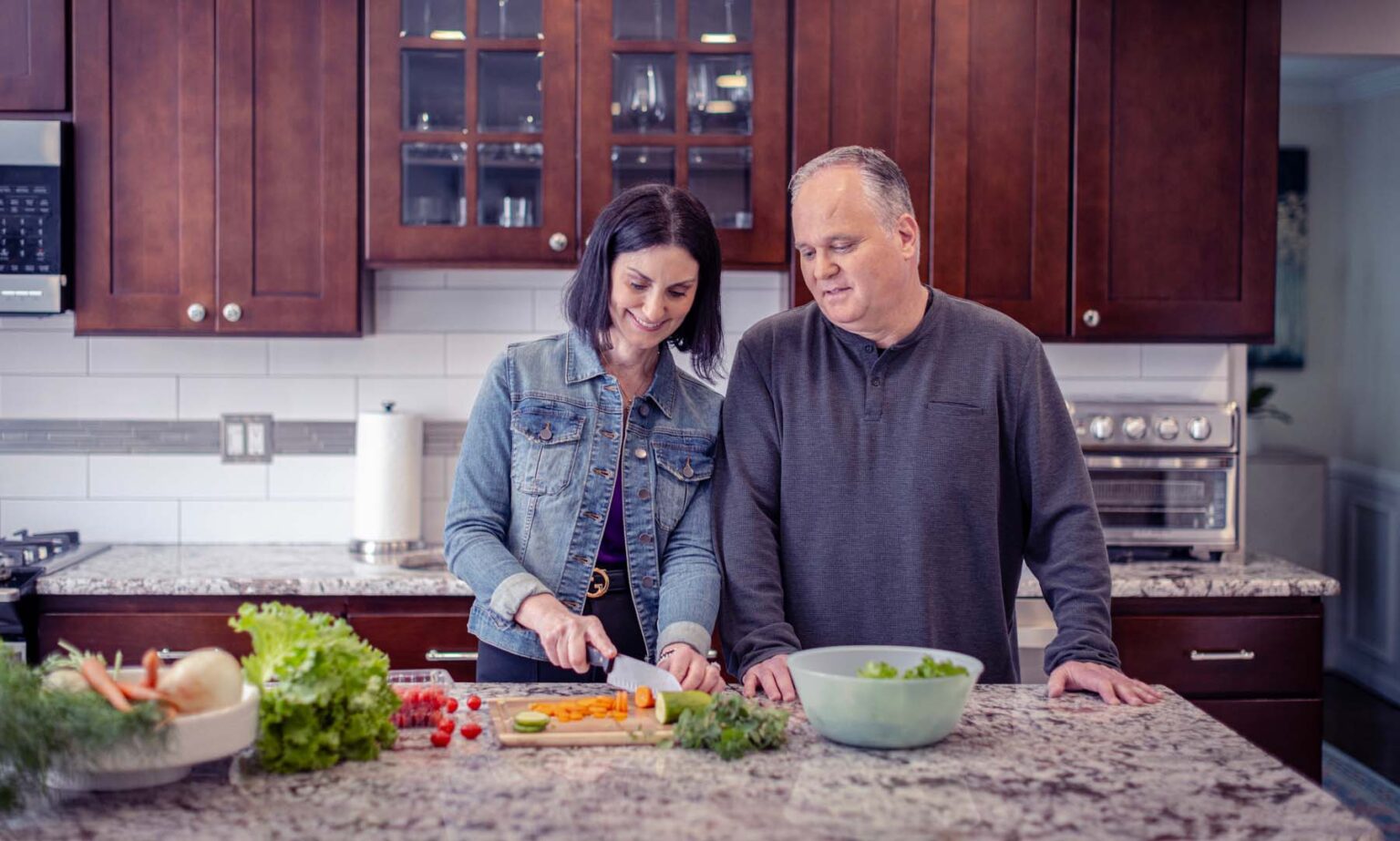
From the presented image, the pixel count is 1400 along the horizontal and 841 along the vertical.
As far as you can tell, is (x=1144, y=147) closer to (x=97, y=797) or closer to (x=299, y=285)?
(x=299, y=285)

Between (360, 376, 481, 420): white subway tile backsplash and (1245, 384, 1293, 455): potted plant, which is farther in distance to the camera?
(1245, 384, 1293, 455): potted plant

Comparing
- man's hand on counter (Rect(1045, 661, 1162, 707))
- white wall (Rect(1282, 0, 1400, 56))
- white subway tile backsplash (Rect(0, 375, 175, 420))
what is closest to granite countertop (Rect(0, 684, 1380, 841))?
man's hand on counter (Rect(1045, 661, 1162, 707))

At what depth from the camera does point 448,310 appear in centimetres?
354

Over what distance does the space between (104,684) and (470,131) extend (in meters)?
2.08

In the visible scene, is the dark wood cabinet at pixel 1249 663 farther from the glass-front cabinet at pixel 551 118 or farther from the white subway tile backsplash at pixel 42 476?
the white subway tile backsplash at pixel 42 476

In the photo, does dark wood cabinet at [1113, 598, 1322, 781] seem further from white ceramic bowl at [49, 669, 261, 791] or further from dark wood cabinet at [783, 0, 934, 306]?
white ceramic bowl at [49, 669, 261, 791]

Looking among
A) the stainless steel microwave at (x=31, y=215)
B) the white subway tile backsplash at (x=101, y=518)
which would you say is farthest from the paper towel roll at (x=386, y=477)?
the stainless steel microwave at (x=31, y=215)

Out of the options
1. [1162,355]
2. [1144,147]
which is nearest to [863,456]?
[1144,147]

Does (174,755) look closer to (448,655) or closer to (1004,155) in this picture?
(448,655)

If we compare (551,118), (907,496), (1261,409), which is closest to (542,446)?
(907,496)

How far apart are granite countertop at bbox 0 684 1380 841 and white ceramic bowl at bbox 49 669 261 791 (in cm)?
2

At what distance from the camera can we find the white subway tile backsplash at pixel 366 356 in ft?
11.5

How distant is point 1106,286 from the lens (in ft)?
10.7

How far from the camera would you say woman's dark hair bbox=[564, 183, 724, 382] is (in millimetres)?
2006
